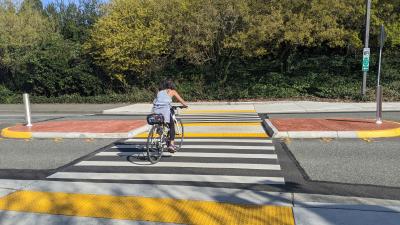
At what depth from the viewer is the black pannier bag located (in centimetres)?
808

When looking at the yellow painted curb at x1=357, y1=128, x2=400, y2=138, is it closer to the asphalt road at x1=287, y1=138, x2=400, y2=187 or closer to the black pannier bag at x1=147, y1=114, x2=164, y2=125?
the asphalt road at x1=287, y1=138, x2=400, y2=187

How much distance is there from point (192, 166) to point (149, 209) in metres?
2.46

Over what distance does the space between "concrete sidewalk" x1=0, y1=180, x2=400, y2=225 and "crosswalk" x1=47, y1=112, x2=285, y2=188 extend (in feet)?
1.65

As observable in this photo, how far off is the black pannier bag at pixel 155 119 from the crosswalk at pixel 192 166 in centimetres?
80

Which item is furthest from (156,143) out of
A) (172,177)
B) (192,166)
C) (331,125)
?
(331,125)

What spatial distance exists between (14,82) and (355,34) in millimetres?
22822

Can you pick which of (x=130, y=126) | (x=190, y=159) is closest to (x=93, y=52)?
(x=130, y=126)

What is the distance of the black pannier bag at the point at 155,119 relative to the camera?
26.5ft

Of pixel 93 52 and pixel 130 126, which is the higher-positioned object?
pixel 93 52

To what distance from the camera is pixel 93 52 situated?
2608 centimetres

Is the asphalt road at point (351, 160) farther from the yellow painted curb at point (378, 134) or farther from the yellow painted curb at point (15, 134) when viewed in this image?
the yellow painted curb at point (15, 134)

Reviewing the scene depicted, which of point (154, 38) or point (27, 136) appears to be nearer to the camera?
point (27, 136)

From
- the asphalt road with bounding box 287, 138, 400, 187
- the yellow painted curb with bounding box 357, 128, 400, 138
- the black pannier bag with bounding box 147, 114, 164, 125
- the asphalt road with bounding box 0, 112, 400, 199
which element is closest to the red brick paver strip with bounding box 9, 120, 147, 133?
the asphalt road with bounding box 0, 112, 400, 199

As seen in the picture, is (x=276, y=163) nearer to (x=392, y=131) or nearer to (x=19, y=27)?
(x=392, y=131)
